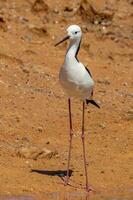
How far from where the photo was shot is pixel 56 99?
11.6 metres

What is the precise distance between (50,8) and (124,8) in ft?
6.74

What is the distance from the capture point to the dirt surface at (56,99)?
9164 millimetres

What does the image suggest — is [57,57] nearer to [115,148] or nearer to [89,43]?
[89,43]

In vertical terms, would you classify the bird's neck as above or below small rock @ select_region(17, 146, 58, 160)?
above

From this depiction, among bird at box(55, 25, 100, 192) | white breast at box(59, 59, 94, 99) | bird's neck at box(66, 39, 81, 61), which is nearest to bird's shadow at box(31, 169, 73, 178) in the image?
bird at box(55, 25, 100, 192)

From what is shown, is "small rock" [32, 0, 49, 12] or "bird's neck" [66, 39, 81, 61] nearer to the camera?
"bird's neck" [66, 39, 81, 61]

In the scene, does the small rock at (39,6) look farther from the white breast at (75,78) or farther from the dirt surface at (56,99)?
the white breast at (75,78)

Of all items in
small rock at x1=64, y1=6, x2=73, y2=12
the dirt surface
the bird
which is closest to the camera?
the bird

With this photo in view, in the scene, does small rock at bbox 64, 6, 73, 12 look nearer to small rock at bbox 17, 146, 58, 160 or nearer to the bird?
small rock at bbox 17, 146, 58, 160

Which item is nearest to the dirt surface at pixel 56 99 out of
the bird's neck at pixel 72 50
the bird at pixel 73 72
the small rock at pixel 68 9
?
the small rock at pixel 68 9

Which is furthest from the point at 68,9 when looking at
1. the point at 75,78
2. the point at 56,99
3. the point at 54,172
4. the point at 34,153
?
the point at 75,78

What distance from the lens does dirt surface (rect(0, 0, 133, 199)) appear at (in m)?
9.16

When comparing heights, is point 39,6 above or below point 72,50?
below

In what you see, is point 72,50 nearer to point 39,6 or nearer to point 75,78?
point 75,78
